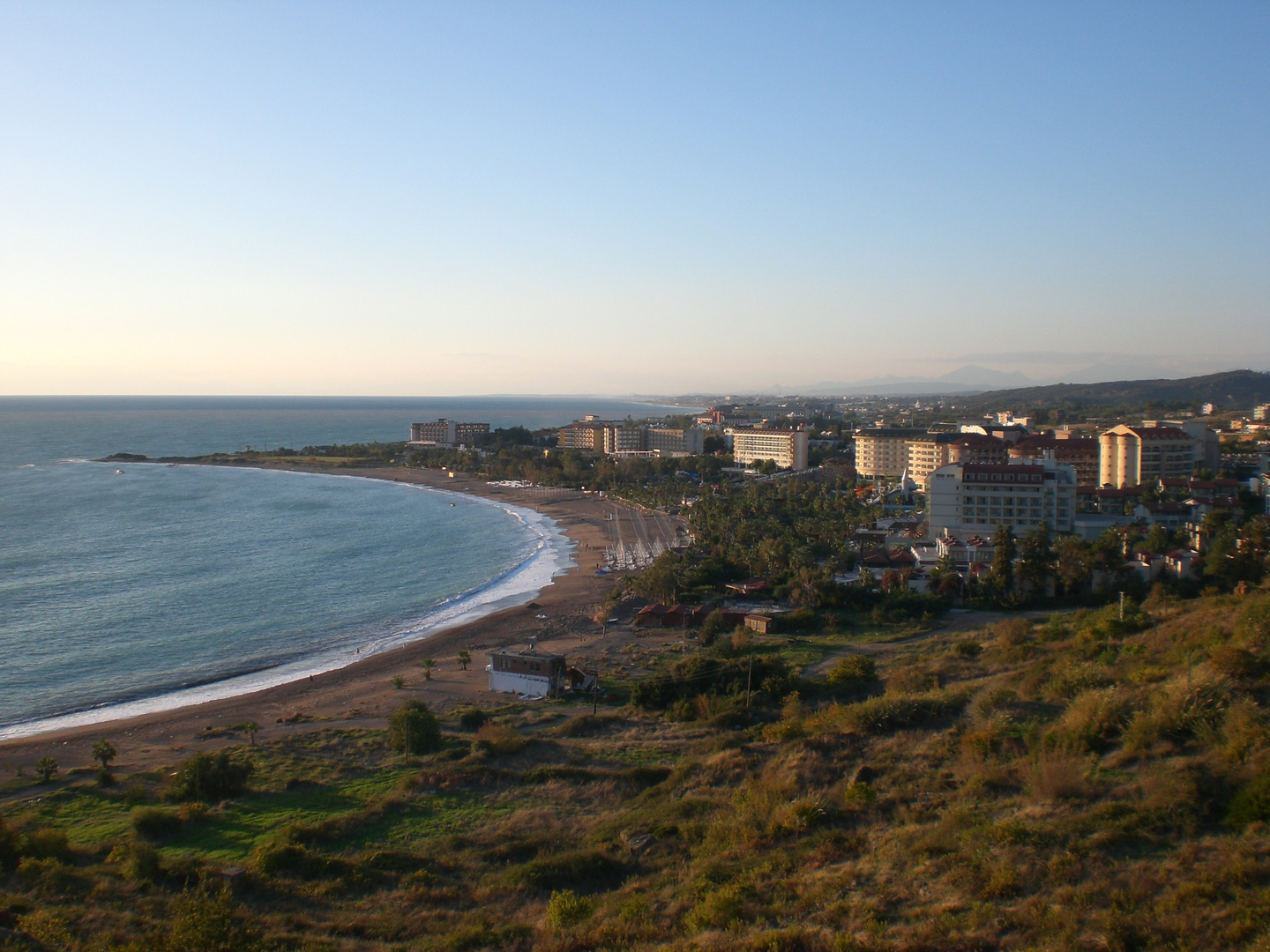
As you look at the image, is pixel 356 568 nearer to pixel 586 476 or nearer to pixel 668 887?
pixel 668 887

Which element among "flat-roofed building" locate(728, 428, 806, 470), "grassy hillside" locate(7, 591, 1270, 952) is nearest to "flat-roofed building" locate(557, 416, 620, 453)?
"flat-roofed building" locate(728, 428, 806, 470)

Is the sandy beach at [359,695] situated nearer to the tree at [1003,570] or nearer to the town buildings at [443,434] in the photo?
the tree at [1003,570]

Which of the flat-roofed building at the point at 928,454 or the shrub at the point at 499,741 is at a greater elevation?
the flat-roofed building at the point at 928,454

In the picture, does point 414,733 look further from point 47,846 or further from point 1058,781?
point 1058,781

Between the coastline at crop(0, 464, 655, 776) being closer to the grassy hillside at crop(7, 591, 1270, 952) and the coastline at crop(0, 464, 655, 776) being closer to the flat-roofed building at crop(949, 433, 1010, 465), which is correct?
the grassy hillside at crop(7, 591, 1270, 952)

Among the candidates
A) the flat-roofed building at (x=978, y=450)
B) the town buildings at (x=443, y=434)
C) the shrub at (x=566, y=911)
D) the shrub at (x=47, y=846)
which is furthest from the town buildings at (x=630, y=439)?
the shrub at (x=566, y=911)

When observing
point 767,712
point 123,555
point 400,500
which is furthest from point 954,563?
point 400,500
